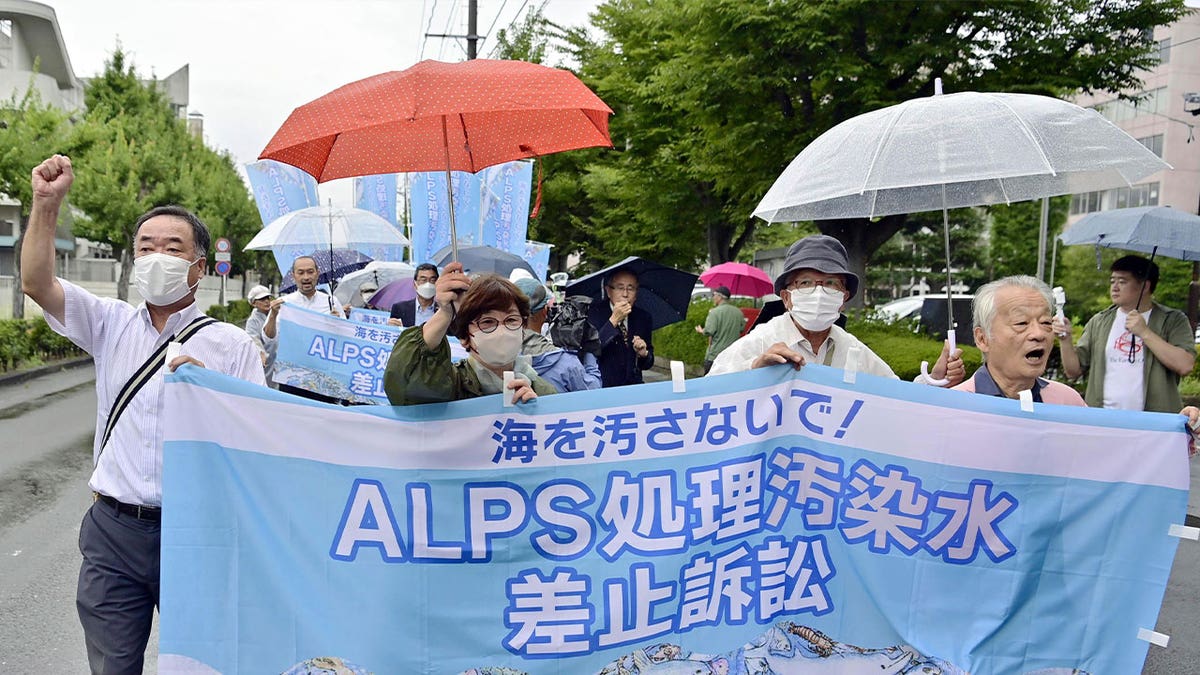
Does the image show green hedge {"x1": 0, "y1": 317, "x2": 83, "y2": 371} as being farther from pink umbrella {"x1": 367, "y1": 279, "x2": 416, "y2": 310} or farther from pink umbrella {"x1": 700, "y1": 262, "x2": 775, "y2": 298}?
pink umbrella {"x1": 700, "y1": 262, "x2": 775, "y2": 298}

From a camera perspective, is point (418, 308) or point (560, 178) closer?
point (418, 308)

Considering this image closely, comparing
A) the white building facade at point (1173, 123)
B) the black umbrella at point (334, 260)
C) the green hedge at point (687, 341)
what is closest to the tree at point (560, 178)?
the green hedge at point (687, 341)

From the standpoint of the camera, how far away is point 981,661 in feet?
10.2

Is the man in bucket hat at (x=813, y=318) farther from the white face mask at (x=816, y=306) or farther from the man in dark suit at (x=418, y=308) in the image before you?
the man in dark suit at (x=418, y=308)

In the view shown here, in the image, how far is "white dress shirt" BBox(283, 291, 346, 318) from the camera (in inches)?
349

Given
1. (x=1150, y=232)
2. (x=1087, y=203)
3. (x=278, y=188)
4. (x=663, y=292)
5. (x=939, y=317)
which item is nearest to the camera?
(x=1150, y=232)

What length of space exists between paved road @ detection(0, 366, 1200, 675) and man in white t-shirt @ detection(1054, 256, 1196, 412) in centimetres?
123

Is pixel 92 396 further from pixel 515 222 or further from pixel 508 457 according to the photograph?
pixel 508 457

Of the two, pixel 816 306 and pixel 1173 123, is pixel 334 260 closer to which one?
pixel 816 306

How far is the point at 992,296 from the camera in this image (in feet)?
11.2

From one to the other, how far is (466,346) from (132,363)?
39.7 inches

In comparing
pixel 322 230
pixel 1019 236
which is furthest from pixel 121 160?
pixel 1019 236

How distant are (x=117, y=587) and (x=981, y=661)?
2603 mm

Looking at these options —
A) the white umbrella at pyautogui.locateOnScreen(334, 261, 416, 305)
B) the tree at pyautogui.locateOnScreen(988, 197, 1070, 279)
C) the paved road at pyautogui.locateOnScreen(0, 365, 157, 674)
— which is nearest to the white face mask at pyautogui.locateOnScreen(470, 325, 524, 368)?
the paved road at pyautogui.locateOnScreen(0, 365, 157, 674)
